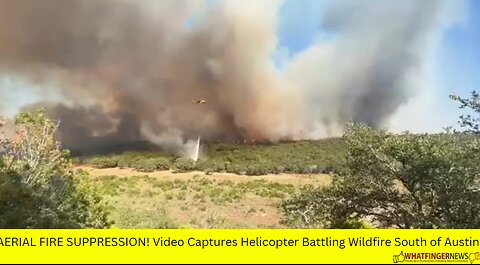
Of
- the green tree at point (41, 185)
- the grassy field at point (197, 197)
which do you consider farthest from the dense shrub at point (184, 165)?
the green tree at point (41, 185)

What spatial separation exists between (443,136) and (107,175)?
35.9 meters

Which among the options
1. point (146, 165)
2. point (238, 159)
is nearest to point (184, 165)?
point (146, 165)

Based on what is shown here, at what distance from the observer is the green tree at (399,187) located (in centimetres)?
1464

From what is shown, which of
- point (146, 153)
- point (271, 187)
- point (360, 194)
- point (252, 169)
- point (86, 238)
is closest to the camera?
point (86, 238)

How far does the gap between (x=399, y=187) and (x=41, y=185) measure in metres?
11.8

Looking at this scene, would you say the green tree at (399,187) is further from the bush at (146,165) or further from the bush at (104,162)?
the bush at (146,165)

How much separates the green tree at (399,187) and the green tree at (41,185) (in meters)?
7.40

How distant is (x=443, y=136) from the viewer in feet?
52.6

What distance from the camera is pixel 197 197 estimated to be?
114 feet

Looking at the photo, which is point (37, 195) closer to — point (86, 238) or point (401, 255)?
point (86, 238)

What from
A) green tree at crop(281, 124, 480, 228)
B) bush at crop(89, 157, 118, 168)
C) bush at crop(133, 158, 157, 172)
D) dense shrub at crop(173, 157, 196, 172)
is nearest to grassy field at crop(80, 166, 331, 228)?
bush at crop(89, 157, 118, 168)

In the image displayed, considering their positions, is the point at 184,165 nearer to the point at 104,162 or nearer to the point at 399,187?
the point at 104,162

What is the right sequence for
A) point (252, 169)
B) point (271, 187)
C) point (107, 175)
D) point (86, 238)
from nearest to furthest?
point (86, 238) < point (271, 187) < point (107, 175) < point (252, 169)

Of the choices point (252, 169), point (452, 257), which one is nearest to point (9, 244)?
point (452, 257)
